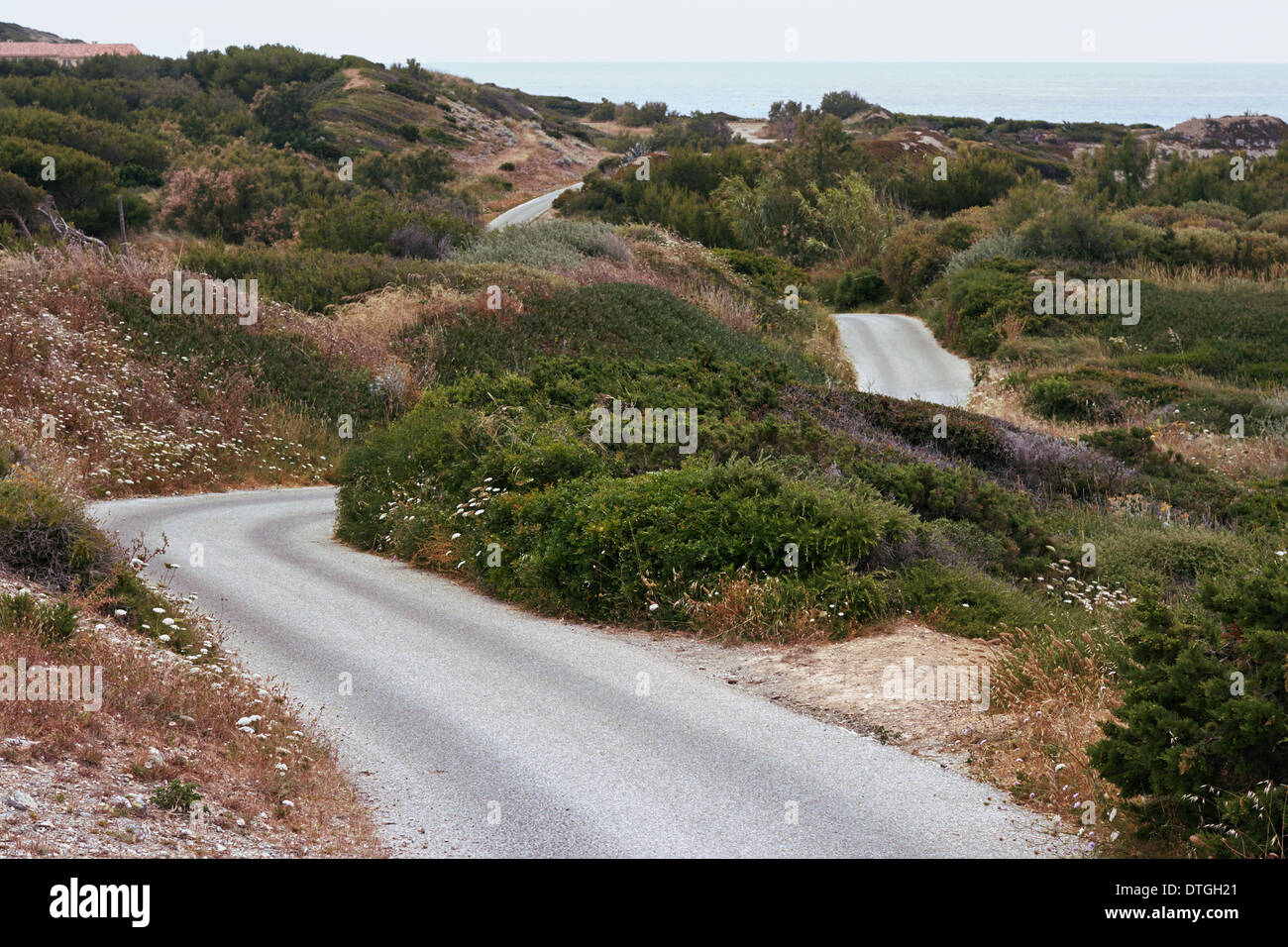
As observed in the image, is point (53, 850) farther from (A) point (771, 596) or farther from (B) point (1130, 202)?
(B) point (1130, 202)

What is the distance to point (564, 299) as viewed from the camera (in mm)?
28266

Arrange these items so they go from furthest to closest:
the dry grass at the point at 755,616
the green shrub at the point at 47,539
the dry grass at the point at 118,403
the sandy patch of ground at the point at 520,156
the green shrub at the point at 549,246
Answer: the sandy patch of ground at the point at 520,156
the green shrub at the point at 549,246
the dry grass at the point at 118,403
the dry grass at the point at 755,616
the green shrub at the point at 47,539

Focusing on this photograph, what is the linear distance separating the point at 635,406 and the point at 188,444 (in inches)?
383

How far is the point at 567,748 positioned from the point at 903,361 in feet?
88.7

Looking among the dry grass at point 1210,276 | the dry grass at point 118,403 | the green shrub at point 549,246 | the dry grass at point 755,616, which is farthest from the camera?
the dry grass at point 1210,276

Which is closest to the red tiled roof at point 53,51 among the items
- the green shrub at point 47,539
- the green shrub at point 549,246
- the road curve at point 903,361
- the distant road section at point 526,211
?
the distant road section at point 526,211

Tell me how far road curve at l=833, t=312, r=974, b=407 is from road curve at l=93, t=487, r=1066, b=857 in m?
16.8

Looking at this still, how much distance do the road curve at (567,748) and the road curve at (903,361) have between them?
16769 millimetres

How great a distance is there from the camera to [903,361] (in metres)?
32.6

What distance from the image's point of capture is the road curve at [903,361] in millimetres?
28328

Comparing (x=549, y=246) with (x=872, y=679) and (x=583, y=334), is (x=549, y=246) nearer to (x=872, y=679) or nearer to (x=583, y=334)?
(x=583, y=334)

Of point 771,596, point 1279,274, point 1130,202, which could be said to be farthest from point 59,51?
point 771,596

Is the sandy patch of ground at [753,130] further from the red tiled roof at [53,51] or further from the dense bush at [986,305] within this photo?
the dense bush at [986,305]

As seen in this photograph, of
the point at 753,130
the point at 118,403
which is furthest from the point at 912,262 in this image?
the point at 753,130
